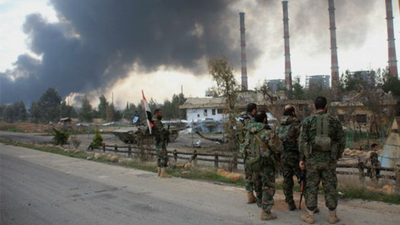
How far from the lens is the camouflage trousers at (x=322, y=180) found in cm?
505

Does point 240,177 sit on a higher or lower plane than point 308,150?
Answer: lower

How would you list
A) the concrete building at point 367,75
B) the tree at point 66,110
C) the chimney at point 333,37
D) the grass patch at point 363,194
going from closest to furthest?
the grass patch at point 363,194, the concrete building at point 367,75, the chimney at point 333,37, the tree at point 66,110

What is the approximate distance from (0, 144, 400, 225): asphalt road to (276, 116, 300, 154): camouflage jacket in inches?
45.8

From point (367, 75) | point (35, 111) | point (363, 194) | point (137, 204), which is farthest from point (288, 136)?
point (35, 111)

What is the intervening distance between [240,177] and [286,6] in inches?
2444

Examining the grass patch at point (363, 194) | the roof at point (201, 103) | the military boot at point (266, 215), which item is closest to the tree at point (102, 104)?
the roof at point (201, 103)

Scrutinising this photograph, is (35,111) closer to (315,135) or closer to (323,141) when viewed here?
(315,135)

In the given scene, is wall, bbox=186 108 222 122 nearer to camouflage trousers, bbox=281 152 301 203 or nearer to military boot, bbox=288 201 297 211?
military boot, bbox=288 201 297 211

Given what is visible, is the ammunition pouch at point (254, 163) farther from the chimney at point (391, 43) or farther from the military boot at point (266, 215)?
the chimney at point (391, 43)

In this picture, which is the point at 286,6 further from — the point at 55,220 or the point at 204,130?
the point at 55,220

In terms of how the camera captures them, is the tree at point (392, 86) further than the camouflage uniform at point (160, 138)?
Yes

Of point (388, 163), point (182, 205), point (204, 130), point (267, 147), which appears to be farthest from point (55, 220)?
point (204, 130)

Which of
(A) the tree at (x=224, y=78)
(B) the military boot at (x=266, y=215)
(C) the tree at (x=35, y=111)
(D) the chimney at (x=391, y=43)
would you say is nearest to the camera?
(B) the military boot at (x=266, y=215)

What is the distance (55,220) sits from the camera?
592cm
